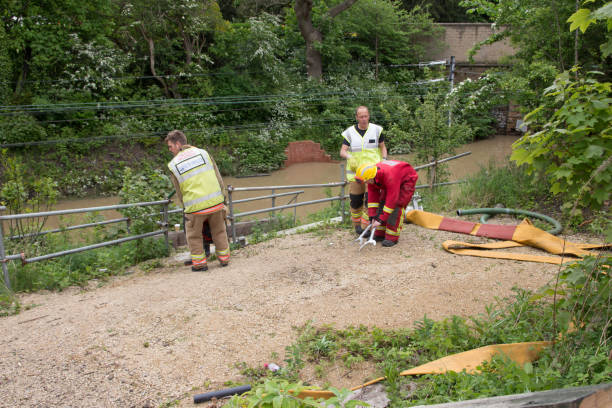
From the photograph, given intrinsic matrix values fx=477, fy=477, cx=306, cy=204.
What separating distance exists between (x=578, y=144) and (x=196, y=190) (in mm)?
4086

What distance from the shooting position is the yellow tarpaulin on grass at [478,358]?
3.05 metres

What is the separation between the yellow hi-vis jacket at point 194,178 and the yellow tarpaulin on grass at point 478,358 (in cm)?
327

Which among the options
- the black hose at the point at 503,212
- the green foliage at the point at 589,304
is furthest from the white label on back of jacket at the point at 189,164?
the black hose at the point at 503,212

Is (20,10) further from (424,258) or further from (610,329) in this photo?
(610,329)

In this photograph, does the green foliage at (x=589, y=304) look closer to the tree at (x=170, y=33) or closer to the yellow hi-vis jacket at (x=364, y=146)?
the yellow hi-vis jacket at (x=364, y=146)

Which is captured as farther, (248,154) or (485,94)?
(248,154)

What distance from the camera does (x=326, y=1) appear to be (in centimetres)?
2597

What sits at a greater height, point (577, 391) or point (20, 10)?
point (20, 10)

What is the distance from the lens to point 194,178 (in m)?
5.69

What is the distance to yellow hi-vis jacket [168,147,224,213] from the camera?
5668 mm

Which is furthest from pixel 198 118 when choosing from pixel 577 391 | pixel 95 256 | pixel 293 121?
pixel 577 391

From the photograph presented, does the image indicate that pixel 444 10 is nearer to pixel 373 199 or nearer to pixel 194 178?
pixel 373 199

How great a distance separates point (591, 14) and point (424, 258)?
375 centimetres

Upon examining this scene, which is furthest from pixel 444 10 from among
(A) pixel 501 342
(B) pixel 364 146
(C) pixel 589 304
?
(C) pixel 589 304
